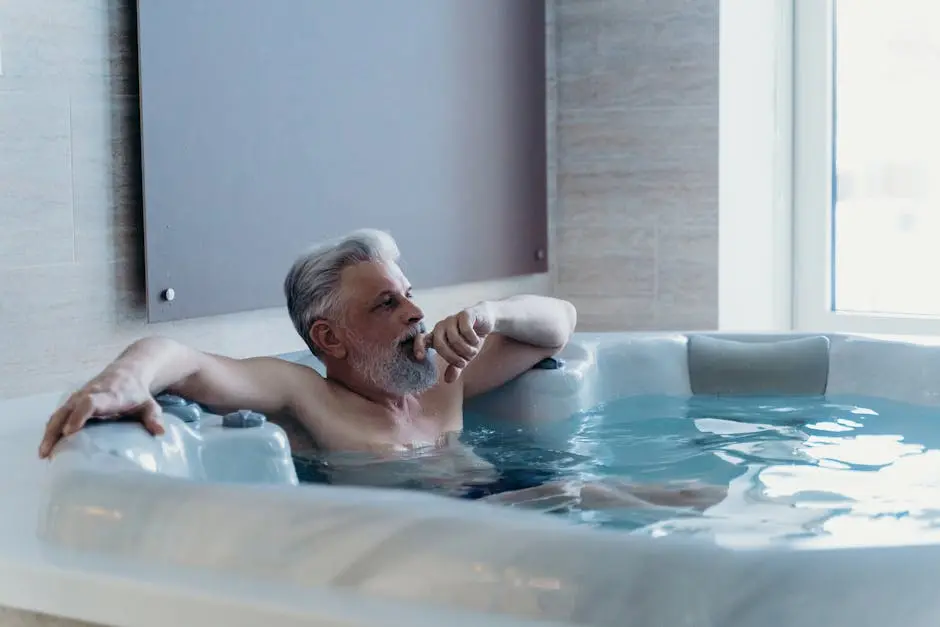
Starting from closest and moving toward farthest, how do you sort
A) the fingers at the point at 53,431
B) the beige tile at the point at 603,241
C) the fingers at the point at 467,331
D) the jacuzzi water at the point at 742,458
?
the fingers at the point at 53,431
the jacuzzi water at the point at 742,458
the fingers at the point at 467,331
the beige tile at the point at 603,241

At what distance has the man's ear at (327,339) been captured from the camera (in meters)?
2.01

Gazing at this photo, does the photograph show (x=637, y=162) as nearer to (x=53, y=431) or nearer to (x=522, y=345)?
(x=522, y=345)

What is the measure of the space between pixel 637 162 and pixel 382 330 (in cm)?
172

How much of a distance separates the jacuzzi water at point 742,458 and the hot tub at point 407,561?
20cm

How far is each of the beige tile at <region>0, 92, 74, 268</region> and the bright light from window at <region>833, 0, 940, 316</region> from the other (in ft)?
7.84

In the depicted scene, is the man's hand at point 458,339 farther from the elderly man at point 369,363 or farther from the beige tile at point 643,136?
the beige tile at point 643,136

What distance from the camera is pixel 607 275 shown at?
11.8ft

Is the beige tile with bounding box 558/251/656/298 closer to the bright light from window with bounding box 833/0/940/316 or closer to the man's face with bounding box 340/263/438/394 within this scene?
the bright light from window with bounding box 833/0/940/316

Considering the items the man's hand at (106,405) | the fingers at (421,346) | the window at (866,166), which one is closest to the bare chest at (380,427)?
the fingers at (421,346)

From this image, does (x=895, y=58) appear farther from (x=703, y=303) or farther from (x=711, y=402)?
(x=711, y=402)

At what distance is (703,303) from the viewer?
3500 millimetres

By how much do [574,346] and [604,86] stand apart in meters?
1.31

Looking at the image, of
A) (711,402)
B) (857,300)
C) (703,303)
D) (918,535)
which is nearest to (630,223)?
(703,303)

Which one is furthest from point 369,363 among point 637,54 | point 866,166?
point 866,166
